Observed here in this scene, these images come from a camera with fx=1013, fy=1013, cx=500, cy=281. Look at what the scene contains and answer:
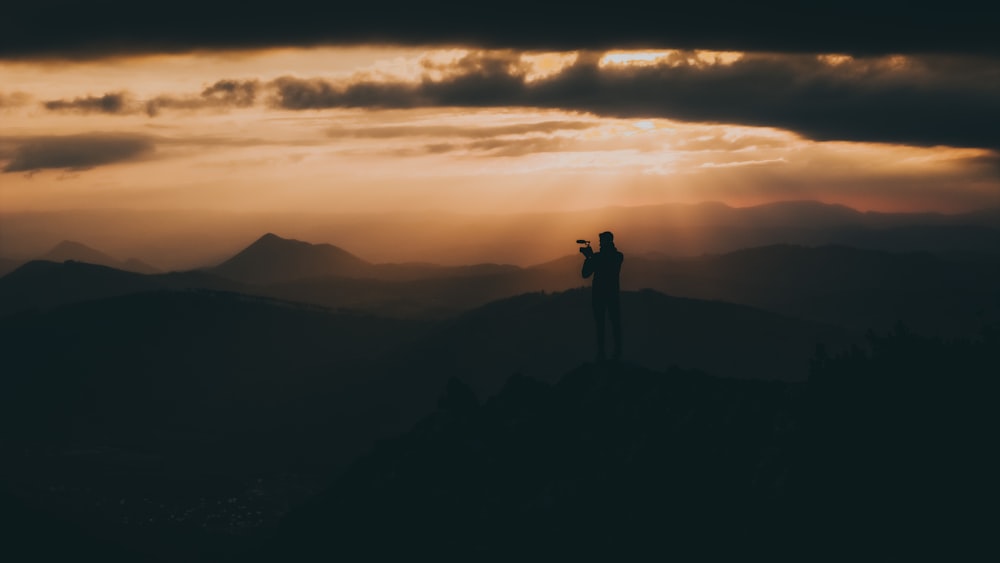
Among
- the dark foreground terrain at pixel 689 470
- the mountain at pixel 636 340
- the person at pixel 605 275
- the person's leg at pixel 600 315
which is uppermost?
the person at pixel 605 275

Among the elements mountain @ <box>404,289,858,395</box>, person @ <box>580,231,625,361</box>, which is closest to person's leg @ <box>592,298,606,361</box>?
person @ <box>580,231,625,361</box>

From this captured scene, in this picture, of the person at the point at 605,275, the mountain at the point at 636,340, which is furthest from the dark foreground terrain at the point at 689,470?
the mountain at the point at 636,340

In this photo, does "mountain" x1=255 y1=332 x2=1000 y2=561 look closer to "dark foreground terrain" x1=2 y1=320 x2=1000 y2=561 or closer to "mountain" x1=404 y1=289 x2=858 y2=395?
"dark foreground terrain" x1=2 y1=320 x2=1000 y2=561

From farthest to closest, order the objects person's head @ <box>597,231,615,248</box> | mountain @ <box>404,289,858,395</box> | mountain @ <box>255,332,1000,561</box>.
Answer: mountain @ <box>404,289,858,395</box>, person's head @ <box>597,231,615,248</box>, mountain @ <box>255,332,1000,561</box>

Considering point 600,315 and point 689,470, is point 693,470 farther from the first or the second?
point 600,315

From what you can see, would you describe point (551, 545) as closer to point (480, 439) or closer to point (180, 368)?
point (480, 439)

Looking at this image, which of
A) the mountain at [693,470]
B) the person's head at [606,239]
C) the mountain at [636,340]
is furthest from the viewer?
the mountain at [636,340]

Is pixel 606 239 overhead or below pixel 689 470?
overhead

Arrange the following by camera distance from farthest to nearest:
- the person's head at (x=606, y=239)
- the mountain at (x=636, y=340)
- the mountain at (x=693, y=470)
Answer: the mountain at (x=636, y=340)
the person's head at (x=606, y=239)
the mountain at (x=693, y=470)

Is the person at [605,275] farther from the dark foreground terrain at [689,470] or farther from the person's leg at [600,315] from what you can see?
the dark foreground terrain at [689,470]

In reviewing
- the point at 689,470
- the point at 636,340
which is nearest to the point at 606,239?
the point at 689,470

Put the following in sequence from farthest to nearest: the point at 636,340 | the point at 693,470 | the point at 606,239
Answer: the point at 636,340 < the point at 606,239 < the point at 693,470

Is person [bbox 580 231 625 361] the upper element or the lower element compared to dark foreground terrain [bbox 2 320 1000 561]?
upper

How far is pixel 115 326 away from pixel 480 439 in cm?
10545
